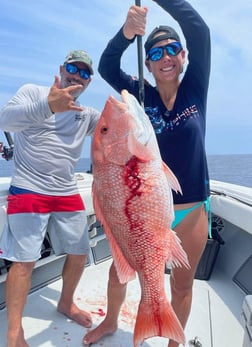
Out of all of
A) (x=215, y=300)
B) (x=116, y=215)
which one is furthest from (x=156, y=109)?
(x=215, y=300)

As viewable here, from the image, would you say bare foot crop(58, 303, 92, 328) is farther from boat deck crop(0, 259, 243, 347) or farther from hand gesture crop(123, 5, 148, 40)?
hand gesture crop(123, 5, 148, 40)

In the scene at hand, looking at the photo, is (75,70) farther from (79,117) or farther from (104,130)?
(104,130)

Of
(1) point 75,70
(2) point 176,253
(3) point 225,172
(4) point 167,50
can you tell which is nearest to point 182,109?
(4) point 167,50

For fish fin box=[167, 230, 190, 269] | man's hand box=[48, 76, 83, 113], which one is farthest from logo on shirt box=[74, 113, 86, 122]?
fish fin box=[167, 230, 190, 269]

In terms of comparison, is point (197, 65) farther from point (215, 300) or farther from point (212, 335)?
point (215, 300)

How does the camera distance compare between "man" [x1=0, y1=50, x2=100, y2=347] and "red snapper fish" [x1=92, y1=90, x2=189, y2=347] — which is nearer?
"red snapper fish" [x1=92, y1=90, x2=189, y2=347]

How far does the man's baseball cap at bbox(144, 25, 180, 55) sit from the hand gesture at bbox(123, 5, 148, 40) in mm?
120

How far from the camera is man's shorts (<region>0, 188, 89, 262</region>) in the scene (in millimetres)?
2461

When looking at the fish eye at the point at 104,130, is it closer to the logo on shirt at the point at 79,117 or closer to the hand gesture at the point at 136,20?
the hand gesture at the point at 136,20

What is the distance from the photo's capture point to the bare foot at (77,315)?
2.78 m

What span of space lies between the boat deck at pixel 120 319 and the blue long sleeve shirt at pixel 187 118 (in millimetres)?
1284

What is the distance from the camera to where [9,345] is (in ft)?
7.70

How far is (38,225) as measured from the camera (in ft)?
8.39

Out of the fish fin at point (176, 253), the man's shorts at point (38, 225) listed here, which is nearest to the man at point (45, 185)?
the man's shorts at point (38, 225)
